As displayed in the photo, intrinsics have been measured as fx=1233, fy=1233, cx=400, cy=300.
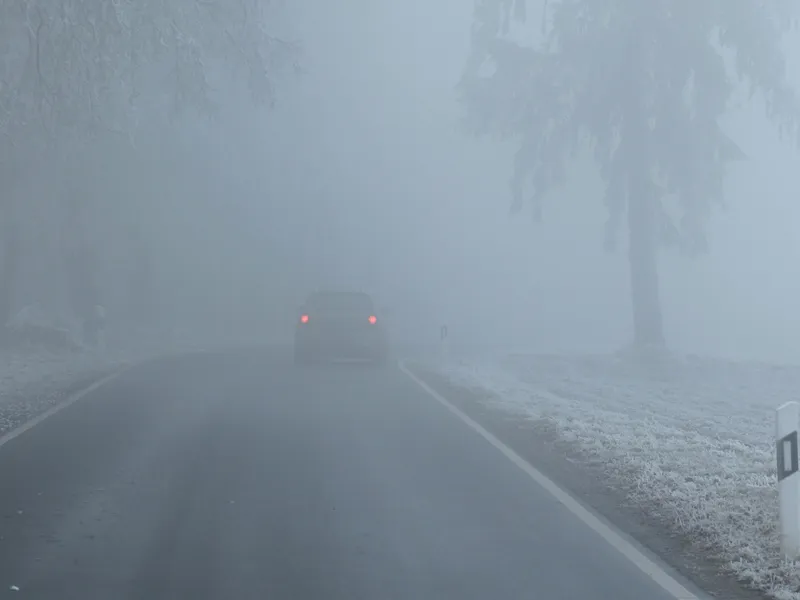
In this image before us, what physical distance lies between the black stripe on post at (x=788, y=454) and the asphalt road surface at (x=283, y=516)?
3.62 ft

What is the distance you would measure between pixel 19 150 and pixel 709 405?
1627cm

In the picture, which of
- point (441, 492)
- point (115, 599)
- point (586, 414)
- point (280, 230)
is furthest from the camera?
point (280, 230)

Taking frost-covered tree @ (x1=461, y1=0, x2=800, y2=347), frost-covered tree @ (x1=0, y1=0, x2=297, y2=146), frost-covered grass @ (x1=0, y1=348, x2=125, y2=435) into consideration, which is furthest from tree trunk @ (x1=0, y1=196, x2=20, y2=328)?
frost-covered tree @ (x1=461, y1=0, x2=800, y2=347)

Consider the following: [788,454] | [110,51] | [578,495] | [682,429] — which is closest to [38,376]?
[110,51]

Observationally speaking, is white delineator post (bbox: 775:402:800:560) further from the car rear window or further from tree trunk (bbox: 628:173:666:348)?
the car rear window

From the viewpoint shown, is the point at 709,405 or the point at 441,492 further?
the point at 709,405

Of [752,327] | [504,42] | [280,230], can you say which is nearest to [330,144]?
[280,230]

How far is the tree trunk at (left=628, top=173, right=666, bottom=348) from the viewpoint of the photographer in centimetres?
2583

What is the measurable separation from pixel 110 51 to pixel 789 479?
13.5 m

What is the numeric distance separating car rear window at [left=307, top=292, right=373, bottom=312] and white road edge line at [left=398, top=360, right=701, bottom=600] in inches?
468

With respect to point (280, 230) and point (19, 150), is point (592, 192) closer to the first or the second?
point (280, 230)

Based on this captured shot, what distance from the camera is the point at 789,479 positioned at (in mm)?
7438

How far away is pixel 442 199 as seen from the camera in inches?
3494

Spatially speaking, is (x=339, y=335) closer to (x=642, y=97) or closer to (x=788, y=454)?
(x=642, y=97)
